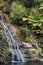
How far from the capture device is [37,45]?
2303 centimetres

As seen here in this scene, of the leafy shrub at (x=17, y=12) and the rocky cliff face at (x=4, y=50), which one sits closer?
the rocky cliff face at (x=4, y=50)

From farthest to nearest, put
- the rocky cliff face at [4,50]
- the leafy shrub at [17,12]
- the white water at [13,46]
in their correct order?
the leafy shrub at [17,12] < the white water at [13,46] < the rocky cliff face at [4,50]

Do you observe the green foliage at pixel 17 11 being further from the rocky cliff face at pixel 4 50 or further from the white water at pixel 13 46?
the rocky cliff face at pixel 4 50

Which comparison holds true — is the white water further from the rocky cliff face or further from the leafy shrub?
the leafy shrub

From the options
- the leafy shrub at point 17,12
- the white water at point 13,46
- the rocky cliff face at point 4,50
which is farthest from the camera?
the leafy shrub at point 17,12

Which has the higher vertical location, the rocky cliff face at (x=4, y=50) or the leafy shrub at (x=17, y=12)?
the leafy shrub at (x=17, y=12)

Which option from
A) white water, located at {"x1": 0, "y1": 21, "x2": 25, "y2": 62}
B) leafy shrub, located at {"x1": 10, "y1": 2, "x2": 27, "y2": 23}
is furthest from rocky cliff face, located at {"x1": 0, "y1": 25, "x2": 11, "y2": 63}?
leafy shrub, located at {"x1": 10, "y1": 2, "x2": 27, "y2": 23}

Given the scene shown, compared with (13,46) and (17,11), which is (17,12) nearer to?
(17,11)

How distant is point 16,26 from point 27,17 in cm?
126

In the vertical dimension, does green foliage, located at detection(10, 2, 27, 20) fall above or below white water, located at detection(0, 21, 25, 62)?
above

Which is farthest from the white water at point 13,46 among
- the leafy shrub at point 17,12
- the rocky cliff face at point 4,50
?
the leafy shrub at point 17,12

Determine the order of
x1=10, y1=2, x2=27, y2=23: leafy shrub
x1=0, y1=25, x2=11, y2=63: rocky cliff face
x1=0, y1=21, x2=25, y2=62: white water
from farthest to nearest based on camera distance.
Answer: x1=10, y1=2, x2=27, y2=23: leafy shrub < x1=0, y1=21, x2=25, y2=62: white water < x1=0, y1=25, x2=11, y2=63: rocky cliff face

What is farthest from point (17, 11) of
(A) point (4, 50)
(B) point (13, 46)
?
(A) point (4, 50)

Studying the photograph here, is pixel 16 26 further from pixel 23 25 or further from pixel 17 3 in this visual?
pixel 17 3
